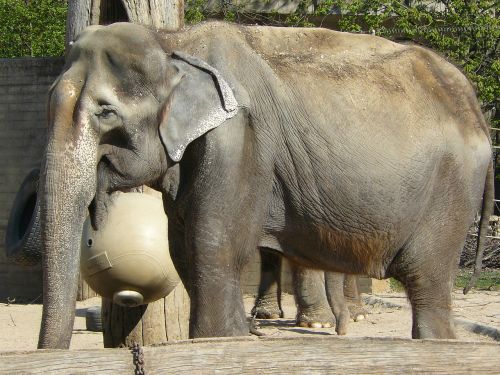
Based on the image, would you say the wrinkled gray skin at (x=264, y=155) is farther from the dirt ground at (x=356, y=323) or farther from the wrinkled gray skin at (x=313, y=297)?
the wrinkled gray skin at (x=313, y=297)

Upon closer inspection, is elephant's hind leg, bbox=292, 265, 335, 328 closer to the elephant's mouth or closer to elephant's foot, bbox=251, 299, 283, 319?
elephant's foot, bbox=251, 299, 283, 319

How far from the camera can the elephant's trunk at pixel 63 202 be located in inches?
184

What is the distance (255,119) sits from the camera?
5.34 metres

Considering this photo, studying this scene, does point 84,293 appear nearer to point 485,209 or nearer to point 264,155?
point 485,209

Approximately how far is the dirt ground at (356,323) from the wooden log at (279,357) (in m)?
4.22

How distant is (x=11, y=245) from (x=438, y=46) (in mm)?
8889

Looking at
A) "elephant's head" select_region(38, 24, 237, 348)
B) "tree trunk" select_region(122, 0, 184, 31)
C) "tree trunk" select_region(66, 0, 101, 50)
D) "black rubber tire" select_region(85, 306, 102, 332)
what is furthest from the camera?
"black rubber tire" select_region(85, 306, 102, 332)

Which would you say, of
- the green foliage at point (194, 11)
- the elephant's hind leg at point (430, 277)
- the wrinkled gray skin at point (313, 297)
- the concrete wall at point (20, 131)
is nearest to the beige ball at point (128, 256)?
the elephant's hind leg at point (430, 277)

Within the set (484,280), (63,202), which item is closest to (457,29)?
(484,280)

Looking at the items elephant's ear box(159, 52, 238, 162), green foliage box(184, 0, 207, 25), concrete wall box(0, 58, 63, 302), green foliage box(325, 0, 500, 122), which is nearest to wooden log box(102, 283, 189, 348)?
elephant's ear box(159, 52, 238, 162)

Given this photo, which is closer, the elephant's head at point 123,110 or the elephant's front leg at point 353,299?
the elephant's head at point 123,110

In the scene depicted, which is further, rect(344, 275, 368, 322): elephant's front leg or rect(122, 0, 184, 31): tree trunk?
rect(344, 275, 368, 322): elephant's front leg

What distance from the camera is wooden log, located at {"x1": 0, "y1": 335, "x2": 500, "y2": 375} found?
3.83 m

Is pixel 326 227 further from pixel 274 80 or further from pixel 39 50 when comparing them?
pixel 39 50
